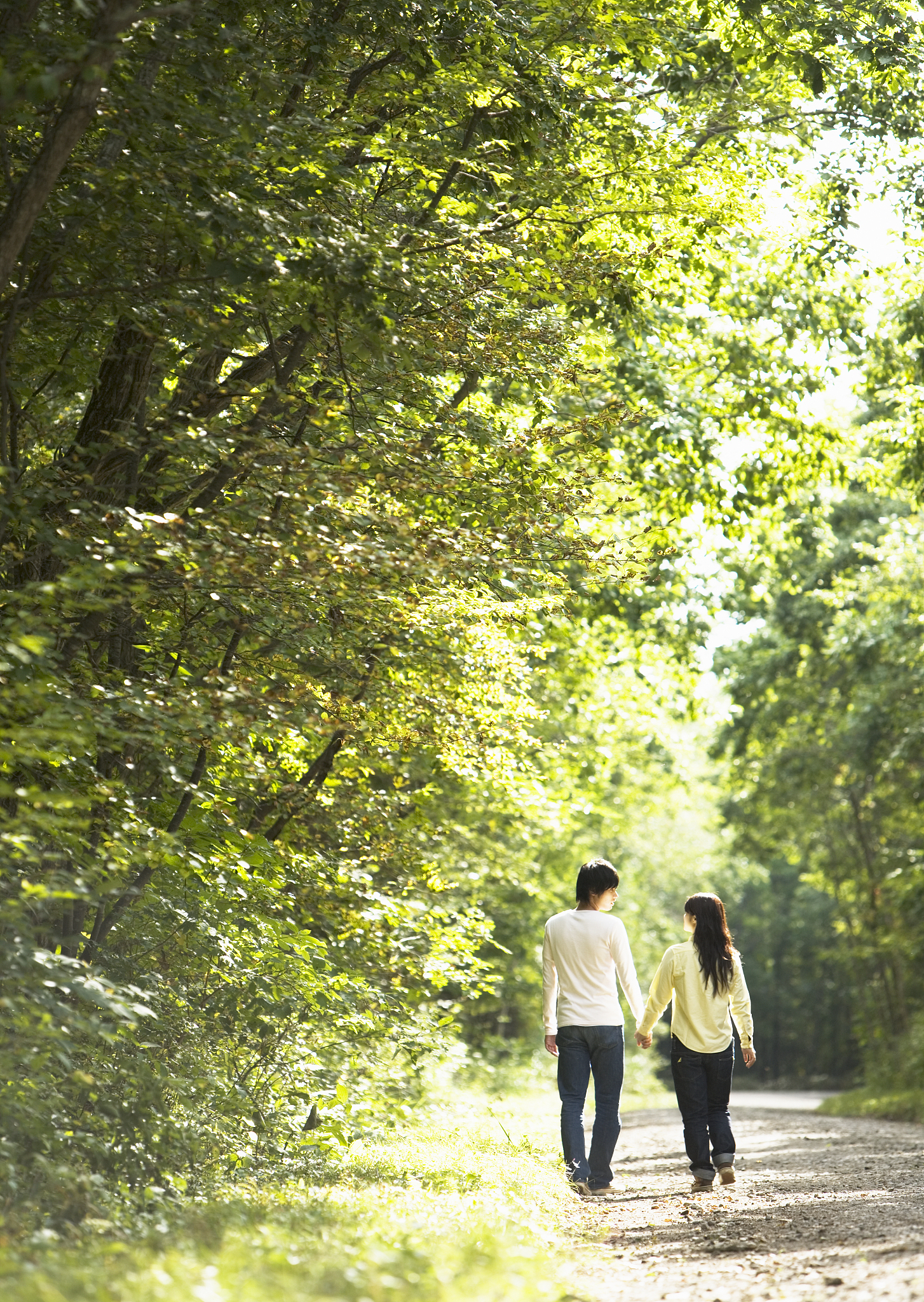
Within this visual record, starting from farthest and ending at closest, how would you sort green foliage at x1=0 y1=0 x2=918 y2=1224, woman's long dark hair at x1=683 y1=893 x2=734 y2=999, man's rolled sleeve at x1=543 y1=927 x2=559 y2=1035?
man's rolled sleeve at x1=543 y1=927 x2=559 y2=1035 < woman's long dark hair at x1=683 y1=893 x2=734 y2=999 < green foliage at x1=0 y1=0 x2=918 y2=1224

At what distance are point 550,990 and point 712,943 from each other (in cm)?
111

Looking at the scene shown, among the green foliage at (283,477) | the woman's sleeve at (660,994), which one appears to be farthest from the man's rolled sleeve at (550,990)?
the green foliage at (283,477)

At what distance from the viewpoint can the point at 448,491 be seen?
7.23m

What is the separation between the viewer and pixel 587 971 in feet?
26.9

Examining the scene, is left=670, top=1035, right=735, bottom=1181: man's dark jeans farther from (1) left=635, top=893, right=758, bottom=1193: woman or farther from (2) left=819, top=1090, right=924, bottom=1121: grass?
(2) left=819, top=1090, right=924, bottom=1121: grass

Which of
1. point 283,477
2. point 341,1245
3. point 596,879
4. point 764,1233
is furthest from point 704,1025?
point 283,477

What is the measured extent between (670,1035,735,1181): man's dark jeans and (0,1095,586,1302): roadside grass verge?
0.93 meters

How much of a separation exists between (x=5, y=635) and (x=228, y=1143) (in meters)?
3.31

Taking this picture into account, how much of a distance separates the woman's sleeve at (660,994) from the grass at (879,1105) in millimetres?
12294

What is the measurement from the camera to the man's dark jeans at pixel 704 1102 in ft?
26.4

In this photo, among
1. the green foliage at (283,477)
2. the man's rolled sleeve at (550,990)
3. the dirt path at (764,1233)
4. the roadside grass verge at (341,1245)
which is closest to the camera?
the roadside grass verge at (341,1245)

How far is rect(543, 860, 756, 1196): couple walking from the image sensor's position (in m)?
8.09

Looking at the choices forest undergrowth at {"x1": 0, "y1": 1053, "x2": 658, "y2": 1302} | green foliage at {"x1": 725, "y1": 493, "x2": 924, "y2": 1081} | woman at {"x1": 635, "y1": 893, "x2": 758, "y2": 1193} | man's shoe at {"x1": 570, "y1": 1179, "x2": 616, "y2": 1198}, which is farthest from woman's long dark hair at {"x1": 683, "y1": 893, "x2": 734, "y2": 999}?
green foliage at {"x1": 725, "y1": 493, "x2": 924, "y2": 1081}

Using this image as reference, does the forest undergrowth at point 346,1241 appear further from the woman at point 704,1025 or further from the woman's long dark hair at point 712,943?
the woman's long dark hair at point 712,943
